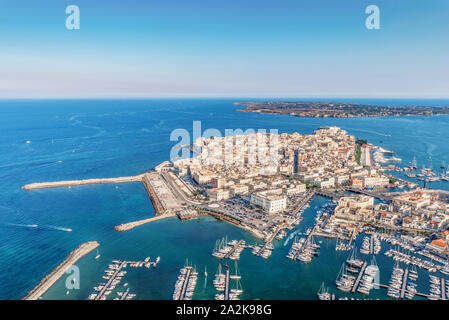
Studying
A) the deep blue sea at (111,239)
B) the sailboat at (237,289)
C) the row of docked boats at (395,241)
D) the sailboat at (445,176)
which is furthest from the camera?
the sailboat at (445,176)

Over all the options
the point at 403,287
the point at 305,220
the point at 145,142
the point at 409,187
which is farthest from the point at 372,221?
the point at 145,142

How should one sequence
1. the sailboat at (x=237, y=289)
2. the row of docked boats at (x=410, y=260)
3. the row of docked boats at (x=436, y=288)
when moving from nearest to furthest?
the row of docked boats at (x=436, y=288), the sailboat at (x=237, y=289), the row of docked boats at (x=410, y=260)

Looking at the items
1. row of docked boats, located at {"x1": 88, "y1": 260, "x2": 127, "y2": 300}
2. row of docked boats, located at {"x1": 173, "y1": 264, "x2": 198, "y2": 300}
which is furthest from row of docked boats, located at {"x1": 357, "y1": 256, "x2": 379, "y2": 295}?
row of docked boats, located at {"x1": 88, "y1": 260, "x2": 127, "y2": 300}

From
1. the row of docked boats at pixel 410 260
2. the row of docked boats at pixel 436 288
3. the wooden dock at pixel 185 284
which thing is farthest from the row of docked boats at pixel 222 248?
the row of docked boats at pixel 436 288

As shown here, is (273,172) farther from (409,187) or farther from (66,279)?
(66,279)

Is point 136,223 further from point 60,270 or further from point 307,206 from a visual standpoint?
point 307,206

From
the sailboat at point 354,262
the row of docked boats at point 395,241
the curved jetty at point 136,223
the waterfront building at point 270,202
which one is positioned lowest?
the sailboat at point 354,262

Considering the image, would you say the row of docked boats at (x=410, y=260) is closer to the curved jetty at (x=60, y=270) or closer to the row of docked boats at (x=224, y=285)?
the row of docked boats at (x=224, y=285)
